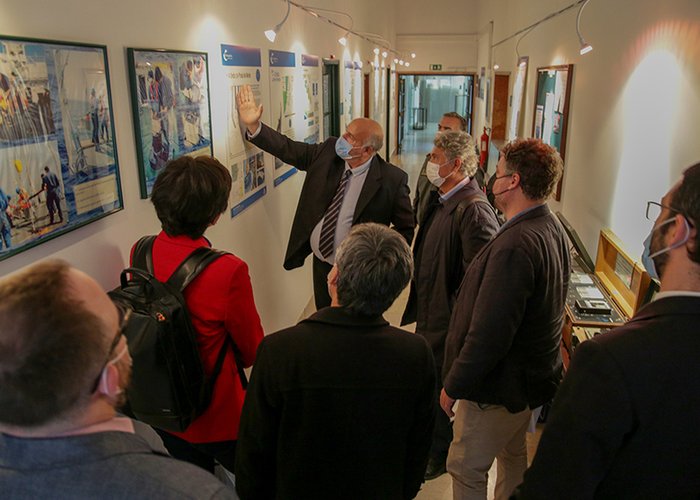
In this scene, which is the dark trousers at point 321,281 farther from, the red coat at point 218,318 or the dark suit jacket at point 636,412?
the dark suit jacket at point 636,412

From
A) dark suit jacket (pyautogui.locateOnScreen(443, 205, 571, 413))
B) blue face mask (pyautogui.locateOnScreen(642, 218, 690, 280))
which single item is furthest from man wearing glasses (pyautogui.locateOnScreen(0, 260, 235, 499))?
dark suit jacket (pyautogui.locateOnScreen(443, 205, 571, 413))

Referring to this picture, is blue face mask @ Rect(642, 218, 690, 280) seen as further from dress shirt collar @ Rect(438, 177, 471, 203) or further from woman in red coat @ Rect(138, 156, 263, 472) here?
dress shirt collar @ Rect(438, 177, 471, 203)

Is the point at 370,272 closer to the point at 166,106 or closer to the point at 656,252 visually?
the point at 656,252

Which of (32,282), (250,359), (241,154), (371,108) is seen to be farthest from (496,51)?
(32,282)

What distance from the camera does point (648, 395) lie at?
3.39 feet

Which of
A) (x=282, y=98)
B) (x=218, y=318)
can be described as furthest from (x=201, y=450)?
(x=282, y=98)

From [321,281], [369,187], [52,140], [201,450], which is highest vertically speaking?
[52,140]

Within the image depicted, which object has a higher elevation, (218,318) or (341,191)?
(341,191)

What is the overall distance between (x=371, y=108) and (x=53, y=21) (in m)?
8.19

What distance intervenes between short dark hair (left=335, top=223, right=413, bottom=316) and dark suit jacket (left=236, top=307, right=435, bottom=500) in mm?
44

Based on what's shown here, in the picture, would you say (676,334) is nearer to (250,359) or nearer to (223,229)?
(250,359)

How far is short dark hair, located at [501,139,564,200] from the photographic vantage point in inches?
80.8

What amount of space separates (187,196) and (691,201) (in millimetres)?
1360

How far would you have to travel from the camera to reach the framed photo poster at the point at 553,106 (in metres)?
4.67
